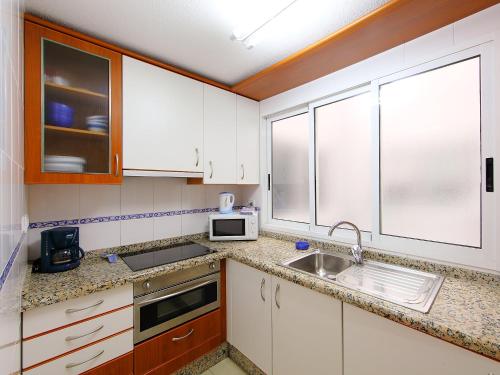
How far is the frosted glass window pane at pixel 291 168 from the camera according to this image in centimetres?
214

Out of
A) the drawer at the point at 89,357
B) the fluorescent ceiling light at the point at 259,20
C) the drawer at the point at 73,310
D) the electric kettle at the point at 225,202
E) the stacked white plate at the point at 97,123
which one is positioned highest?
the fluorescent ceiling light at the point at 259,20

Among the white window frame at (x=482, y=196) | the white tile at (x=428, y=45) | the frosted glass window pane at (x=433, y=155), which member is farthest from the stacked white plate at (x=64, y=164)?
the white tile at (x=428, y=45)

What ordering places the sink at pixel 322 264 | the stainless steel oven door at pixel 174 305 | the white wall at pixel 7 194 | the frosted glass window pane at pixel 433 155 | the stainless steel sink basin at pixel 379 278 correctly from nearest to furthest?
1. the white wall at pixel 7 194
2. the stainless steel sink basin at pixel 379 278
3. the frosted glass window pane at pixel 433 155
4. the stainless steel oven door at pixel 174 305
5. the sink at pixel 322 264

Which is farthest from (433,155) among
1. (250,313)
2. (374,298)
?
(250,313)

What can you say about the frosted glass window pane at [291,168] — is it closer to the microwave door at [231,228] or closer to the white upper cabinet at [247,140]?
the white upper cabinet at [247,140]

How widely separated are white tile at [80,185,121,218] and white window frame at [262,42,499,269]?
1548mm

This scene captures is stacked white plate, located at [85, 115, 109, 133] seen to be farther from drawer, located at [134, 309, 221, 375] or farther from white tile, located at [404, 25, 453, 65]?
white tile, located at [404, 25, 453, 65]

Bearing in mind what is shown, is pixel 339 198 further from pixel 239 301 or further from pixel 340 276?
pixel 239 301

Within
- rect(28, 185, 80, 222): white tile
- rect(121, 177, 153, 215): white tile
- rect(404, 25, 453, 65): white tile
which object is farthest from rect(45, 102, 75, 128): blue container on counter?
rect(404, 25, 453, 65): white tile

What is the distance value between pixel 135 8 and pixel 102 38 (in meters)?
0.43

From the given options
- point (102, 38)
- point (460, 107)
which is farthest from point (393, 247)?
point (102, 38)

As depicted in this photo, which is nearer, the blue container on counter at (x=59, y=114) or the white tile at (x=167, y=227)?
the blue container on counter at (x=59, y=114)

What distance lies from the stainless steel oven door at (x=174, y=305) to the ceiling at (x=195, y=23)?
162 cm

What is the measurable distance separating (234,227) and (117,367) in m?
1.21
